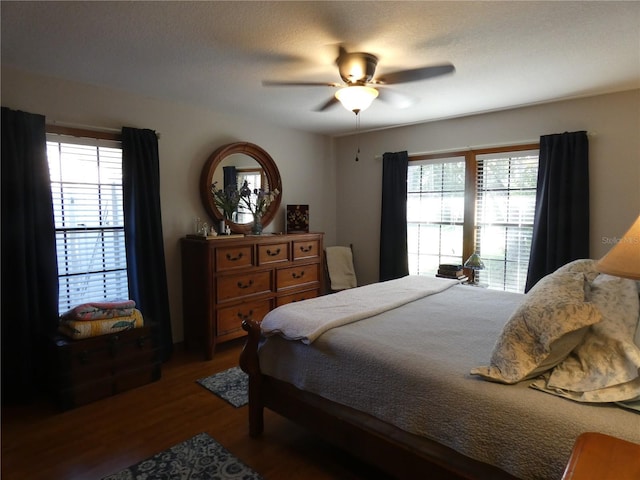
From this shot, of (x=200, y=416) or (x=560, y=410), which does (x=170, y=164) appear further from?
(x=560, y=410)

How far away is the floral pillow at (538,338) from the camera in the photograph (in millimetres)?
1411

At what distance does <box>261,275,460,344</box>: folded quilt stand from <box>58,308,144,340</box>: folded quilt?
1.31m

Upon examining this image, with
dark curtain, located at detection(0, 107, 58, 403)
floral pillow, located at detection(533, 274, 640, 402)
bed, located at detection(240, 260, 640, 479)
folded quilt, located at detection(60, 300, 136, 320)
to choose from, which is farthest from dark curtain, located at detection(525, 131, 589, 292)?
dark curtain, located at detection(0, 107, 58, 403)

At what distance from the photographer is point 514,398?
1.37m

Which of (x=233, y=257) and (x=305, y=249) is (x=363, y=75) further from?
(x=305, y=249)

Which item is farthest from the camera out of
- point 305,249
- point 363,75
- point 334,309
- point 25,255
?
point 305,249

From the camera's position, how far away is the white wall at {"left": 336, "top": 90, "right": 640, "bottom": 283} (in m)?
3.19

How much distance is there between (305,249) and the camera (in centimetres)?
428

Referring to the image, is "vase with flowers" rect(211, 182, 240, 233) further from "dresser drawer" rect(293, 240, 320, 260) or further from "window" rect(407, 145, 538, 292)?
"window" rect(407, 145, 538, 292)

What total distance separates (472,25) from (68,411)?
352cm

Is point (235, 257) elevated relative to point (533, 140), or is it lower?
lower

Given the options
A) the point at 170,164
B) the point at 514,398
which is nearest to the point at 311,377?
the point at 514,398

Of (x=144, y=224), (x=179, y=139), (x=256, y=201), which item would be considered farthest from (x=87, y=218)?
(x=256, y=201)

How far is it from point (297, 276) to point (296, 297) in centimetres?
23
